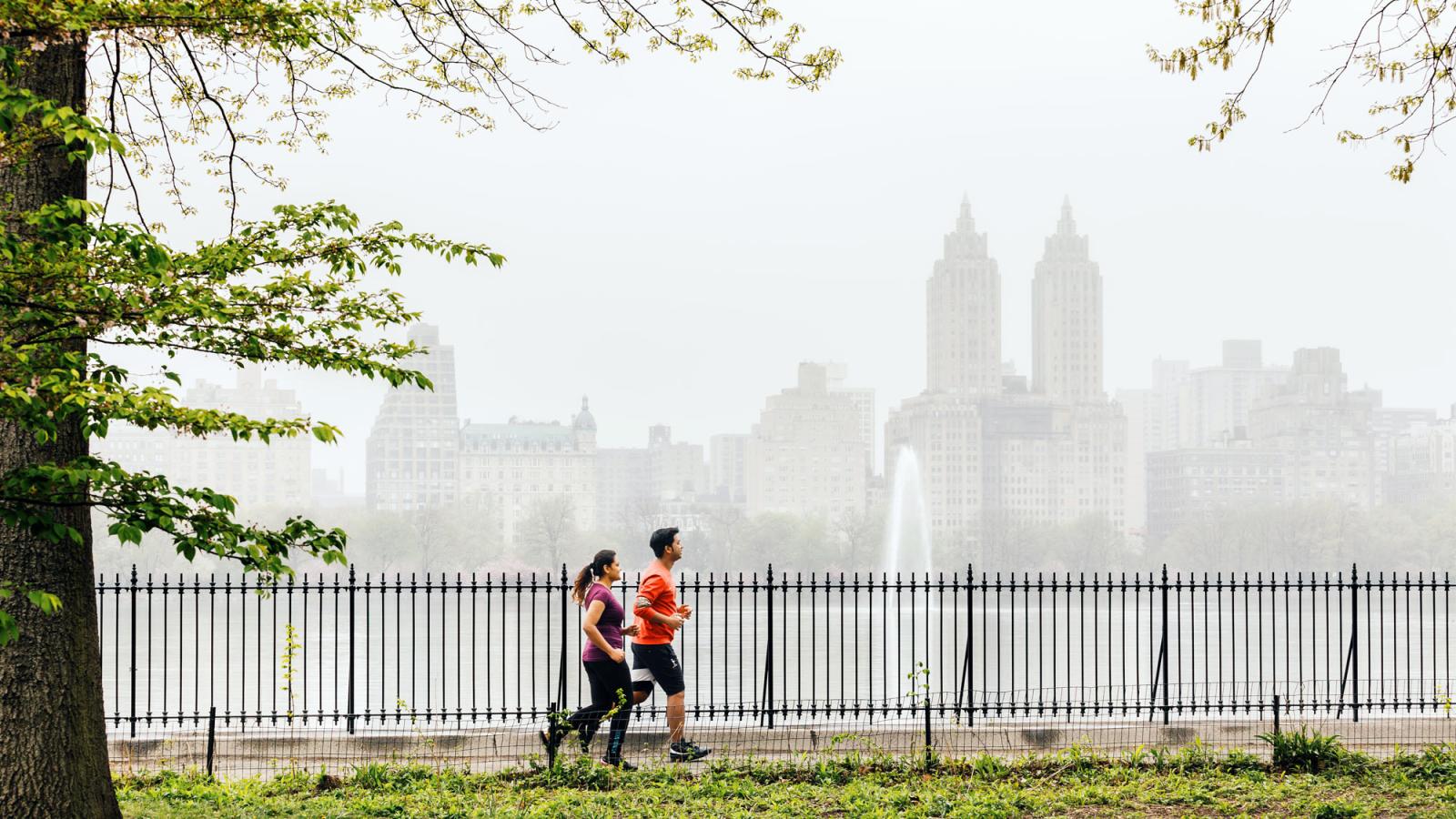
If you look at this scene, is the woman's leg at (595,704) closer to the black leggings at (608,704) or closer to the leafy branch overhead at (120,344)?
the black leggings at (608,704)

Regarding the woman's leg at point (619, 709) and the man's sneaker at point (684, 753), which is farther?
the man's sneaker at point (684, 753)

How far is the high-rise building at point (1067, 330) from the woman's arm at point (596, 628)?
17577cm

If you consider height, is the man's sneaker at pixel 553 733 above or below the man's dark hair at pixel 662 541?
below

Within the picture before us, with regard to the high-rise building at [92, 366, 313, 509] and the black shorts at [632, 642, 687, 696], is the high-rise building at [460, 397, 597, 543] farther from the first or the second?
the black shorts at [632, 642, 687, 696]

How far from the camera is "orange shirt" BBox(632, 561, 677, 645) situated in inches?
389

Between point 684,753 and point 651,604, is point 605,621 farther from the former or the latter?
point 684,753

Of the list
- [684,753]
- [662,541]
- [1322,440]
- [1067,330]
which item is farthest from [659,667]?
[1067,330]

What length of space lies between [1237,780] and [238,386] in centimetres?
15641

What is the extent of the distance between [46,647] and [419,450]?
500 feet

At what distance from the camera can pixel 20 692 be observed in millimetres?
7734

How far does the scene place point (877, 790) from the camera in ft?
29.8

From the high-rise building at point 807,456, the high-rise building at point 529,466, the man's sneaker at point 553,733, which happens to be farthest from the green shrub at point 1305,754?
the high-rise building at point 807,456

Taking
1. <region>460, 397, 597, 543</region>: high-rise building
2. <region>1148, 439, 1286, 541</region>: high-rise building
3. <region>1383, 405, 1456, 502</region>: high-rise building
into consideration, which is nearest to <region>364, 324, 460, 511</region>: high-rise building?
<region>460, 397, 597, 543</region>: high-rise building

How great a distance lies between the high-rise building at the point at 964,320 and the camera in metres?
183
